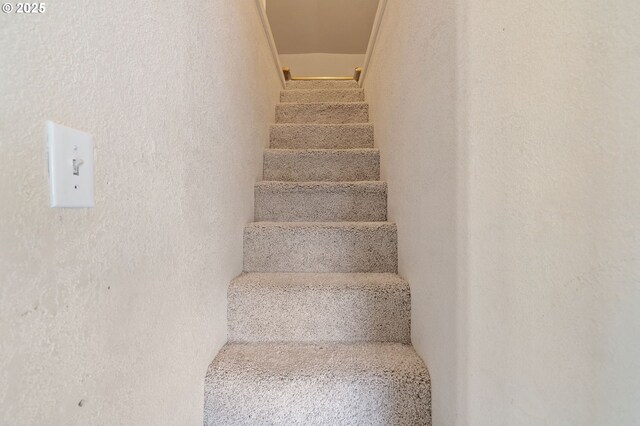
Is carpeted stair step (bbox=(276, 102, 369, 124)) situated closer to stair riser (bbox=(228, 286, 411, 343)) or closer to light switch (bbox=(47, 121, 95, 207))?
stair riser (bbox=(228, 286, 411, 343))

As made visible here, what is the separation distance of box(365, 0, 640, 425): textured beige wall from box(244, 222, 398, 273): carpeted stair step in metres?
0.43

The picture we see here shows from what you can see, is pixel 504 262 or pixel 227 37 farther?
pixel 227 37

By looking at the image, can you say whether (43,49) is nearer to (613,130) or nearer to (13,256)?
(13,256)

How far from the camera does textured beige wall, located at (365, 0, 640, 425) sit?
0.35 m

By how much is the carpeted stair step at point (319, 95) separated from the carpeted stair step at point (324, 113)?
0.80 ft

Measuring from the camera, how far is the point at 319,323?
1.10 metres

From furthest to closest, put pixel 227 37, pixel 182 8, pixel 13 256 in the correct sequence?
pixel 227 37 < pixel 182 8 < pixel 13 256

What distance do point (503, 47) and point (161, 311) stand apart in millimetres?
800

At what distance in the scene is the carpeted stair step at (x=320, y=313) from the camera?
1.09m

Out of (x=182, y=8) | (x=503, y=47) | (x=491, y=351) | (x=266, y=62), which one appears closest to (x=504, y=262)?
(x=491, y=351)

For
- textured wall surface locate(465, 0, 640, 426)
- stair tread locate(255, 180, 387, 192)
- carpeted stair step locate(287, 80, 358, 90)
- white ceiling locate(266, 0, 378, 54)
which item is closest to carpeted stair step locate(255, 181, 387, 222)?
stair tread locate(255, 180, 387, 192)

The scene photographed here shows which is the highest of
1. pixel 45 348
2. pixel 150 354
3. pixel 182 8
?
pixel 182 8

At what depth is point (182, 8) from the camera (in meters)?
0.76

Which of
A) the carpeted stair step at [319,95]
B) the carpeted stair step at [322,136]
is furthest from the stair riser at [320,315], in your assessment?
the carpeted stair step at [319,95]
